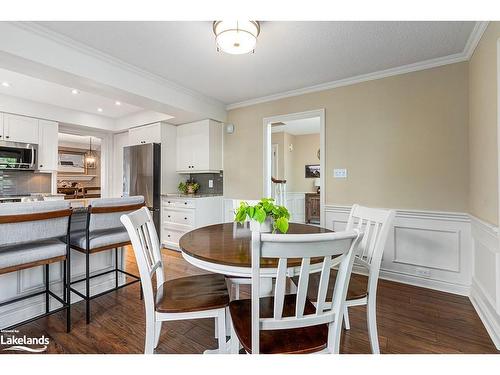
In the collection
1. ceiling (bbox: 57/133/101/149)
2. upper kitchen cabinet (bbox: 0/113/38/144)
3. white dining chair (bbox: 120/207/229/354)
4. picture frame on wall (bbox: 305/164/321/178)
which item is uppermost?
ceiling (bbox: 57/133/101/149)

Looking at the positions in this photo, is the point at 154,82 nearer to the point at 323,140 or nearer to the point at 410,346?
the point at 323,140

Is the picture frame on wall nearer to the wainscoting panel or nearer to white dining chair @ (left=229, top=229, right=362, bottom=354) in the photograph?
the wainscoting panel

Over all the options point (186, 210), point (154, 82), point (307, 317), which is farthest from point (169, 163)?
point (307, 317)

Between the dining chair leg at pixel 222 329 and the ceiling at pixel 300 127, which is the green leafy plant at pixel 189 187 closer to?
the ceiling at pixel 300 127

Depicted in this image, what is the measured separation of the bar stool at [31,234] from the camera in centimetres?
156

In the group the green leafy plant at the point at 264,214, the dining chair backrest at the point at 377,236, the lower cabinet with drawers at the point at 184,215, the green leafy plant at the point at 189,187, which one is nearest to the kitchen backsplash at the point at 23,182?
the lower cabinet with drawers at the point at 184,215

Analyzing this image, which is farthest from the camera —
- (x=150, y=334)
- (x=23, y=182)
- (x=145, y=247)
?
(x=23, y=182)

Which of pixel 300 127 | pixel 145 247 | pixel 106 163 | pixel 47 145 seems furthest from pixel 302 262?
pixel 300 127

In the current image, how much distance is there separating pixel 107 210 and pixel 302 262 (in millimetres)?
1750

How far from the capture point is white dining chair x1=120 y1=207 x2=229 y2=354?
4.33 ft

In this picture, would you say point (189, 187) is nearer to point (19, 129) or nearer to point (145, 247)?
point (19, 129)

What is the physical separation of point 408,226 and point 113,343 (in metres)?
2.98

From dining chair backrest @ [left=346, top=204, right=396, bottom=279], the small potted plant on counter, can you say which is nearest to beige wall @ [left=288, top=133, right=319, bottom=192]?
the small potted plant on counter

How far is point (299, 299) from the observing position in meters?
1.00
